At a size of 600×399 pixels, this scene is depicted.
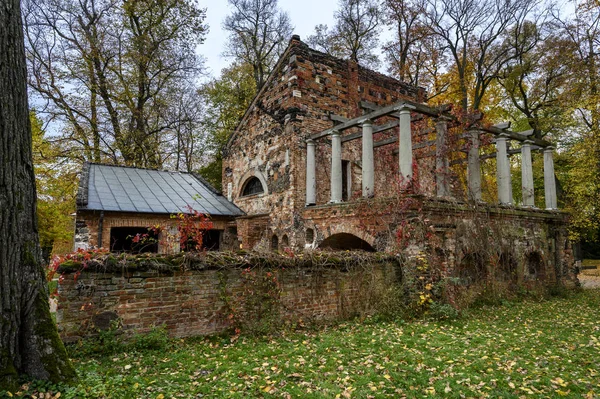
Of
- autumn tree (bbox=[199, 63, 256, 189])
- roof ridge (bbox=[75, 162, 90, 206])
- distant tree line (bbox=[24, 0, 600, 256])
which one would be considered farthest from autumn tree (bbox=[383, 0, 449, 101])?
roof ridge (bbox=[75, 162, 90, 206])

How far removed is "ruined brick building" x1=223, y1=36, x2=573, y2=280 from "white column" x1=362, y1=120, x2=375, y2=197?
3 centimetres

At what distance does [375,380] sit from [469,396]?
36.4 inches

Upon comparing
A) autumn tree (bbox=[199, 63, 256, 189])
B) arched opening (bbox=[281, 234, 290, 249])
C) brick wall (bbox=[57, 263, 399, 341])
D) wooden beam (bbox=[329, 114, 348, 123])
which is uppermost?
autumn tree (bbox=[199, 63, 256, 189])

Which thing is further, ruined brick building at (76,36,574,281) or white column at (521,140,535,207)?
white column at (521,140,535,207)

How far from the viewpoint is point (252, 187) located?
13.7 meters

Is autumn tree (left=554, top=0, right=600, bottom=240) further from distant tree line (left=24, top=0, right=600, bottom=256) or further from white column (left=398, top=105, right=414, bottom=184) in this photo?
white column (left=398, top=105, right=414, bottom=184)

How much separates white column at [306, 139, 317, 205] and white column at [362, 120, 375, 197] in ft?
5.89

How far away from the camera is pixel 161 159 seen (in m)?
21.5

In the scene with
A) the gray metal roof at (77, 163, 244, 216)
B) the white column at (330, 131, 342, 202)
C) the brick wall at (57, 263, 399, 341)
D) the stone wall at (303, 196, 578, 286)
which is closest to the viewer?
→ the brick wall at (57, 263, 399, 341)

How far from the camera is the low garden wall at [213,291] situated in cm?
510

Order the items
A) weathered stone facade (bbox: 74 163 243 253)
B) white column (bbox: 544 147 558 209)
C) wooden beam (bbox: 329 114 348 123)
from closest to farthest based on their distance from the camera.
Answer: weathered stone facade (bbox: 74 163 243 253) < wooden beam (bbox: 329 114 348 123) < white column (bbox: 544 147 558 209)

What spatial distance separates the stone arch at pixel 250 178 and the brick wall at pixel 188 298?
6.06 meters

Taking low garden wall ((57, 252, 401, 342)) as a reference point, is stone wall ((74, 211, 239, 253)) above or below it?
above

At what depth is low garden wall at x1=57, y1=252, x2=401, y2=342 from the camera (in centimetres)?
510
